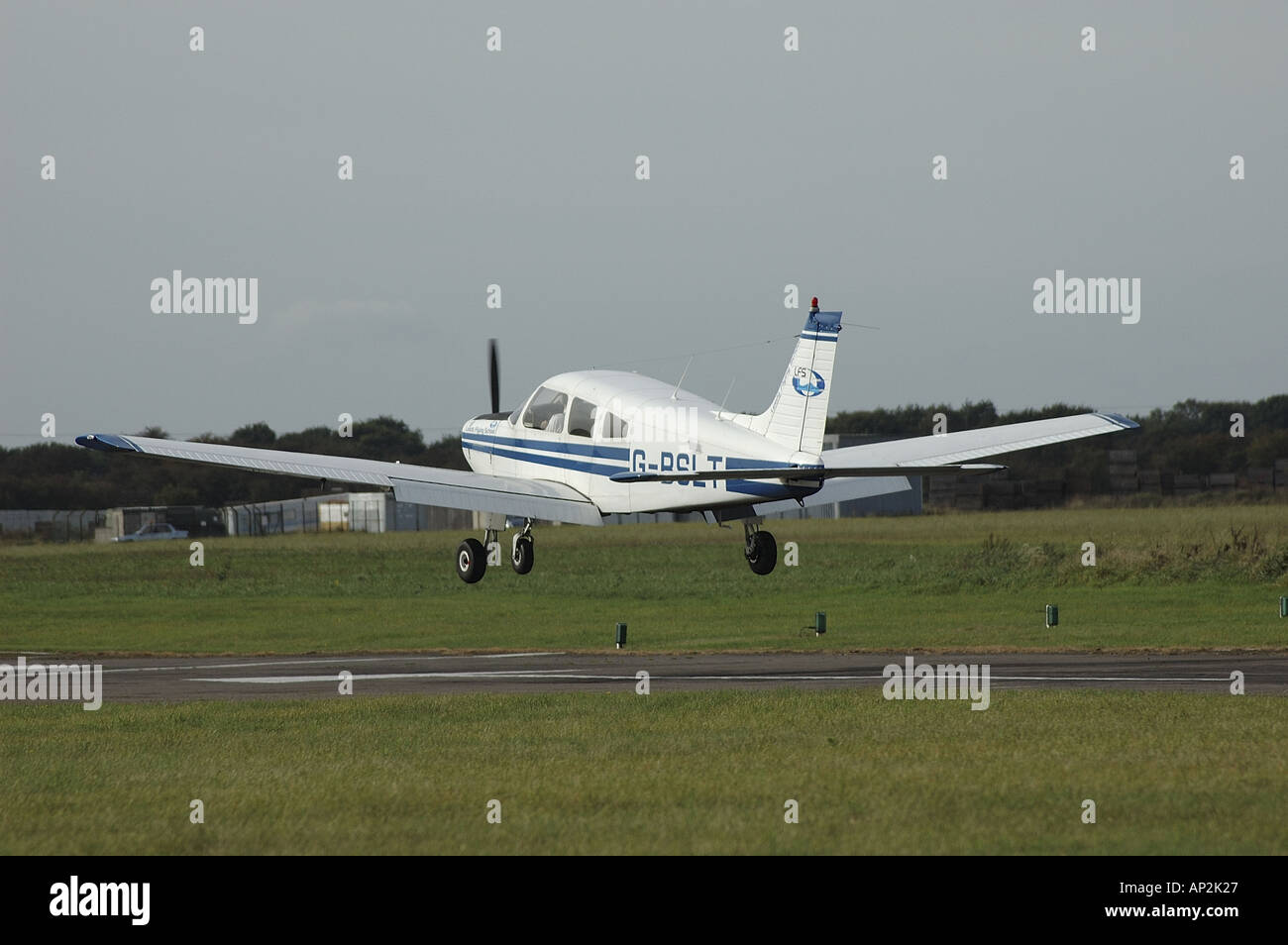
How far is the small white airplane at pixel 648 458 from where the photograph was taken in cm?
2702

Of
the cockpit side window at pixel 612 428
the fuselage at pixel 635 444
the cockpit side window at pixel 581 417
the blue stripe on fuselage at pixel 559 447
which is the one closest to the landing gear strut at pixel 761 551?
the fuselage at pixel 635 444

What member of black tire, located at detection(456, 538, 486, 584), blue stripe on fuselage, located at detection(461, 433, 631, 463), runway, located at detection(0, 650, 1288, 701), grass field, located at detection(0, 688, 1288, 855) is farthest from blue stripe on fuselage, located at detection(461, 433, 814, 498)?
runway, located at detection(0, 650, 1288, 701)

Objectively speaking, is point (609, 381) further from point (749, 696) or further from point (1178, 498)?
point (1178, 498)

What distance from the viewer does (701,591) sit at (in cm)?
7719

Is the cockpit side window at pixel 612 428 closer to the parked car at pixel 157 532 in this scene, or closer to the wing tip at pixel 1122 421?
the wing tip at pixel 1122 421

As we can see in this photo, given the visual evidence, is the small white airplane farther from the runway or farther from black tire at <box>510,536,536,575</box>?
the runway

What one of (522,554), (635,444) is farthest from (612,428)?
(522,554)

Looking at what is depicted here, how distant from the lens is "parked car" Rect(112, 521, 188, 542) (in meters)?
123

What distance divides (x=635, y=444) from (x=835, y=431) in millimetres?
117324

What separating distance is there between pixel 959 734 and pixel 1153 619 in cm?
3182

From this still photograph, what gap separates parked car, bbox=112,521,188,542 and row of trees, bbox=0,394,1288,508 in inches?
140

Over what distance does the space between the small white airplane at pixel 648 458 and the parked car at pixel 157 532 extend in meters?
96.4

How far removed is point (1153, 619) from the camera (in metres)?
56.8
